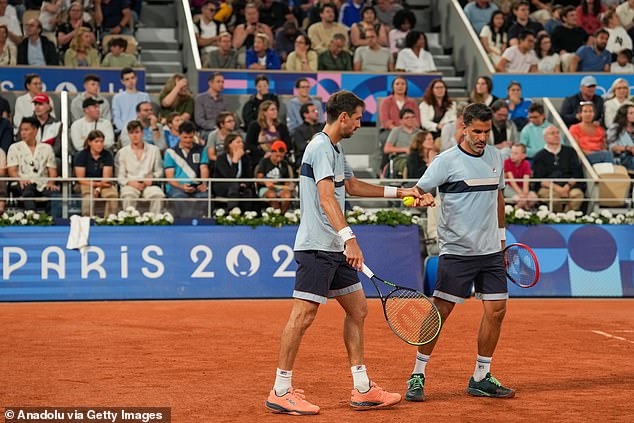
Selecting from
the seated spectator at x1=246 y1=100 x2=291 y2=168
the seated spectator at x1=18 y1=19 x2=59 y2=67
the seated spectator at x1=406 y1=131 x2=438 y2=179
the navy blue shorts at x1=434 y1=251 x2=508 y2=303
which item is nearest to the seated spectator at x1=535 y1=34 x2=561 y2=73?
the seated spectator at x1=406 y1=131 x2=438 y2=179

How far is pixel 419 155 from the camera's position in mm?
17344

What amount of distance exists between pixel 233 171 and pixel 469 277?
9.15 metres

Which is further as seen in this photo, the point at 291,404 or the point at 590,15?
the point at 590,15

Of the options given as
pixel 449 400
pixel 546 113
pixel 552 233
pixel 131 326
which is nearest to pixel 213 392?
pixel 449 400

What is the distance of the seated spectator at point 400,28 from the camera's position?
74.6 ft

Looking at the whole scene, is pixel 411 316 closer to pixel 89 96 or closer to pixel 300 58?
pixel 89 96

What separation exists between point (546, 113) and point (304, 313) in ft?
43.9

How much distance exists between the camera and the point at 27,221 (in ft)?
53.3

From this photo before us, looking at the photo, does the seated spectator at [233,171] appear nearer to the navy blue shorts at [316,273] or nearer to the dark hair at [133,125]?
the dark hair at [133,125]

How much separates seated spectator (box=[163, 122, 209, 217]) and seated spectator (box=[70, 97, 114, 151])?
1211 mm

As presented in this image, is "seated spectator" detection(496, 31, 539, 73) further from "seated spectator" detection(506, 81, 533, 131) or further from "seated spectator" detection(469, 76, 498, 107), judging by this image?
"seated spectator" detection(469, 76, 498, 107)

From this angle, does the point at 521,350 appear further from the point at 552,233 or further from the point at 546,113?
the point at 546,113

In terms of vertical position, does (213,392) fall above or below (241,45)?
below

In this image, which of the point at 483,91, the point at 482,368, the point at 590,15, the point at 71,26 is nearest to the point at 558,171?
the point at 483,91
